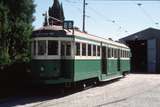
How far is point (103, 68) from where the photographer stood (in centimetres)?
2184

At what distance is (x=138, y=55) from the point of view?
177ft

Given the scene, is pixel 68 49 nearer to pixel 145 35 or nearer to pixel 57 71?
pixel 57 71

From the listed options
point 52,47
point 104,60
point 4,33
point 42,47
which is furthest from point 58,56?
point 104,60

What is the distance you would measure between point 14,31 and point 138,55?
1559 inches

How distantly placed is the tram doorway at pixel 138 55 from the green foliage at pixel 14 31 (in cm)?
3597

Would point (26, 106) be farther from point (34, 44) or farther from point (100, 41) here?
point (100, 41)

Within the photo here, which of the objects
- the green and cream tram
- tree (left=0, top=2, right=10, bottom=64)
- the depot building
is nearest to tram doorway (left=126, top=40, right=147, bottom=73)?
the depot building

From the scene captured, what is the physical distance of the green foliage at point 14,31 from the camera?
15.0 m

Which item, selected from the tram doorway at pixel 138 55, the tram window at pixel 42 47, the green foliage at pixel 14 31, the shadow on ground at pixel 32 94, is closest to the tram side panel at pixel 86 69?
the shadow on ground at pixel 32 94

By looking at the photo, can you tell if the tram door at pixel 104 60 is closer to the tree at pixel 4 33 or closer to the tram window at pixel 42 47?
the tram window at pixel 42 47

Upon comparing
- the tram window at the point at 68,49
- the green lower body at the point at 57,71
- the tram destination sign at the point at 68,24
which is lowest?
the green lower body at the point at 57,71

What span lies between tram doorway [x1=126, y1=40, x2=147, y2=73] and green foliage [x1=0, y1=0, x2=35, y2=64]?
36.0m

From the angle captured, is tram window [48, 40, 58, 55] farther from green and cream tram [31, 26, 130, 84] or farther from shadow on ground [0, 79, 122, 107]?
shadow on ground [0, 79, 122, 107]

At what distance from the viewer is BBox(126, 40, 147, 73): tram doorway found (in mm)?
52125
